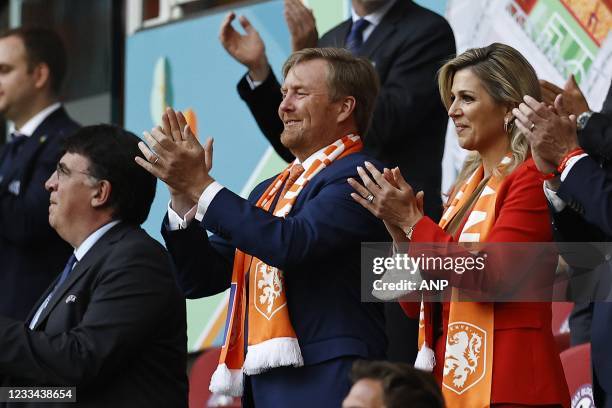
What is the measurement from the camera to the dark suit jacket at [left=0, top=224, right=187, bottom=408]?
3.86 metres

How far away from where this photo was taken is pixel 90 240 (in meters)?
4.25

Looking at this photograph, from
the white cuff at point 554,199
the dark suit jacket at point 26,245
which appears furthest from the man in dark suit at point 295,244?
the dark suit jacket at point 26,245

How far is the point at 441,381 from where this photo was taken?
3766 mm

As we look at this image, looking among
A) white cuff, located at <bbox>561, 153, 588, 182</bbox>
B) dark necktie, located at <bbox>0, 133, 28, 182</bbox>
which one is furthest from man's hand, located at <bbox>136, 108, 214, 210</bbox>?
dark necktie, located at <bbox>0, 133, 28, 182</bbox>

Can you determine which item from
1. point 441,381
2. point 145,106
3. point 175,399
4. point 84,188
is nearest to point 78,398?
point 175,399

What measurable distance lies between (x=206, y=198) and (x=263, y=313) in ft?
1.26

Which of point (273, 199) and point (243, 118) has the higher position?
point (243, 118)

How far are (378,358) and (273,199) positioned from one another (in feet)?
2.10

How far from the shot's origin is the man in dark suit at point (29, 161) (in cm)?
513

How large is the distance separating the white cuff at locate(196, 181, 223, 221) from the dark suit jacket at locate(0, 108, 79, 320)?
1480mm

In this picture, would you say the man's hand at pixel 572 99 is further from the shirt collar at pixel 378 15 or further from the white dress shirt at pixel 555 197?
the shirt collar at pixel 378 15

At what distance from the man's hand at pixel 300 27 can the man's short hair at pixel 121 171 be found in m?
0.97

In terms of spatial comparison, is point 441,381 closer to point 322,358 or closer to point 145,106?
point 322,358

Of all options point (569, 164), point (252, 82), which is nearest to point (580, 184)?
point (569, 164)
